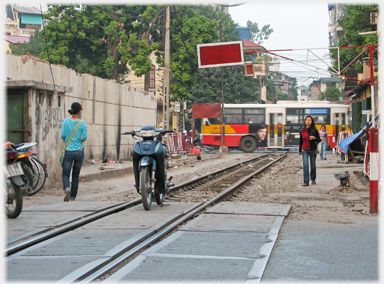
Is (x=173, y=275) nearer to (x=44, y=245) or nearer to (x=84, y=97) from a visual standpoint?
(x=44, y=245)

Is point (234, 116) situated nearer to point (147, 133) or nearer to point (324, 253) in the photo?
point (147, 133)

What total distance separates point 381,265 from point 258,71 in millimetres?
75327

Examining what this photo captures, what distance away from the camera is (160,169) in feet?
26.0

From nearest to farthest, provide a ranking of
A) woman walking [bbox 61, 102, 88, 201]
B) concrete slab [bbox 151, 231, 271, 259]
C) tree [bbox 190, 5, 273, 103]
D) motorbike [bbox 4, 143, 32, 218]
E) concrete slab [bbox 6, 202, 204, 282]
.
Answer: concrete slab [bbox 6, 202, 204, 282]
concrete slab [bbox 151, 231, 271, 259]
motorbike [bbox 4, 143, 32, 218]
woman walking [bbox 61, 102, 88, 201]
tree [bbox 190, 5, 273, 103]

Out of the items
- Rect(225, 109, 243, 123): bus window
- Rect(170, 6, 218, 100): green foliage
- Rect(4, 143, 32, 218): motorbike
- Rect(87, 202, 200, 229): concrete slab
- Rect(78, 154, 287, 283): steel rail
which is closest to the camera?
Rect(78, 154, 287, 283): steel rail

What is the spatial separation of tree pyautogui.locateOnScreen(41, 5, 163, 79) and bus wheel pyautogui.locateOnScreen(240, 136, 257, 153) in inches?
346

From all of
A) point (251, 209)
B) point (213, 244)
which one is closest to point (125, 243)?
point (213, 244)

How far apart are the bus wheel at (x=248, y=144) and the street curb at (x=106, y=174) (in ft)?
58.9

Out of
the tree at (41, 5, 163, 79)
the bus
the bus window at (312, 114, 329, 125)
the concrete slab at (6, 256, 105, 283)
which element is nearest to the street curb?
the concrete slab at (6, 256, 105, 283)

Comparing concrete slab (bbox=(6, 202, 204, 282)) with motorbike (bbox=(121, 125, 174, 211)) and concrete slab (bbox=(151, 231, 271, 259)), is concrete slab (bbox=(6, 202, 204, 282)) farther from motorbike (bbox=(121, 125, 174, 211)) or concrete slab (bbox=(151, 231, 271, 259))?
motorbike (bbox=(121, 125, 174, 211))

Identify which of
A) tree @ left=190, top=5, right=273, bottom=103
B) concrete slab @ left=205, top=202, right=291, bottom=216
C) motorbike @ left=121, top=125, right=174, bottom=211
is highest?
tree @ left=190, top=5, right=273, bottom=103

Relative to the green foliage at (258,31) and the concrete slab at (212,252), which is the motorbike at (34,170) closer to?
the concrete slab at (212,252)

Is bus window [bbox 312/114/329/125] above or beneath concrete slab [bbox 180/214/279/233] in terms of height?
above

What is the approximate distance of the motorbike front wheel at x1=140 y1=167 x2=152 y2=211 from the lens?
739 centimetres
